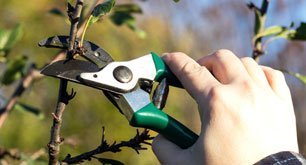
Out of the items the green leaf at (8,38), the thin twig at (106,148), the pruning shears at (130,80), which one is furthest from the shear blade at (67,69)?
the green leaf at (8,38)

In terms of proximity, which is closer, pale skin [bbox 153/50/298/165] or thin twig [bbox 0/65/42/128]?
pale skin [bbox 153/50/298/165]

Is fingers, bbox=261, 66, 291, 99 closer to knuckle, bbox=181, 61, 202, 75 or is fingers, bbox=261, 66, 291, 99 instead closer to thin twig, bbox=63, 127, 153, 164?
knuckle, bbox=181, 61, 202, 75

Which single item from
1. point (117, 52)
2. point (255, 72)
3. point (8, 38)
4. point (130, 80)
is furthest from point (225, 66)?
point (117, 52)

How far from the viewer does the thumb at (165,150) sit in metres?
1.23

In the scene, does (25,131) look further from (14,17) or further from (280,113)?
(280,113)

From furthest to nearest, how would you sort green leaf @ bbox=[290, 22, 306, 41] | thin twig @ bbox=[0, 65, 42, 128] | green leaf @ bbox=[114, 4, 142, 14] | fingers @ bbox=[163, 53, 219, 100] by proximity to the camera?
green leaf @ bbox=[114, 4, 142, 14], thin twig @ bbox=[0, 65, 42, 128], green leaf @ bbox=[290, 22, 306, 41], fingers @ bbox=[163, 53, 219, 100]

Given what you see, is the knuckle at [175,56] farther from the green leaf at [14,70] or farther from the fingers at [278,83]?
the green leaf at [14,70]

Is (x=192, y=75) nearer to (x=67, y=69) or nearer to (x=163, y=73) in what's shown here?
(x=163, y=73)

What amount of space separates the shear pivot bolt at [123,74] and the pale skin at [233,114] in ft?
0.29

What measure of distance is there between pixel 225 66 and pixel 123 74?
0.63ft

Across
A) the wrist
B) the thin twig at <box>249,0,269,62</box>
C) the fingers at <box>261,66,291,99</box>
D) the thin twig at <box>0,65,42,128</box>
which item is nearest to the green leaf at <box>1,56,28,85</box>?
the thin twig at <box>0,65,42,128</box>

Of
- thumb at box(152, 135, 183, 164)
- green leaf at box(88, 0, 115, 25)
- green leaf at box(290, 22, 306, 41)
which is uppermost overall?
green leaf at box(88, 0, 115, 25)

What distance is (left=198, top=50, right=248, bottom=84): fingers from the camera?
1.26m

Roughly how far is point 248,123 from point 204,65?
20 cm
